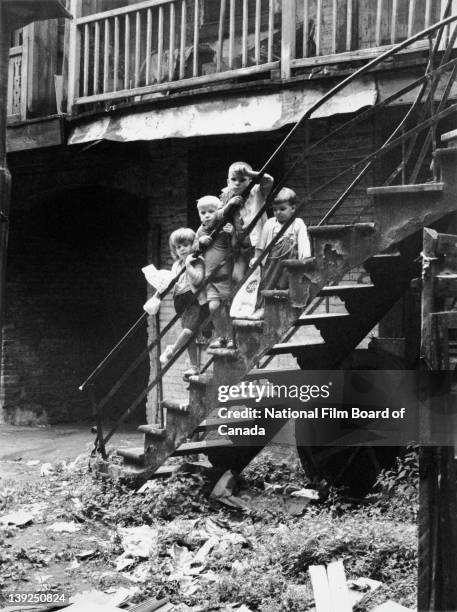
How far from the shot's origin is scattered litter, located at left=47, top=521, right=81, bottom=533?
5855mm

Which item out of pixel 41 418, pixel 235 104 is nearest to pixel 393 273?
pixel 235 104

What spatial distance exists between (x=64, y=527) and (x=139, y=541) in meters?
0.65

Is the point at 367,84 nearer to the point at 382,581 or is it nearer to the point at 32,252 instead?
the point at 382,581

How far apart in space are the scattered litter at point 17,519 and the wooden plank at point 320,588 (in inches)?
92.0

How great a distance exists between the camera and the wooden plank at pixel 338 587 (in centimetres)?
436

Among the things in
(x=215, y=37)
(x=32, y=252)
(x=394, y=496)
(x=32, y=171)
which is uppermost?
(x=215, y=37)

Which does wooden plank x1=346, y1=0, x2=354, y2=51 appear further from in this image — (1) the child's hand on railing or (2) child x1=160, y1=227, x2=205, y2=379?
(1) the child's hand on railing

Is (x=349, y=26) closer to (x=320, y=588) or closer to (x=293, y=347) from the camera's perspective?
(x=293, y=347)

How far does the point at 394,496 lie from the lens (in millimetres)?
6434

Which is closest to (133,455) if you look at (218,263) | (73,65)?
(218,263)

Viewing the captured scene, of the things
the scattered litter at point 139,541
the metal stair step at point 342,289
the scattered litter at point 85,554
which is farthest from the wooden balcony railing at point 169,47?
the scattered litter at point 85,554

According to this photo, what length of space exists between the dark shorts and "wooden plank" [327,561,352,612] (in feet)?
7.92

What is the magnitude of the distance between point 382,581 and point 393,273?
242cm

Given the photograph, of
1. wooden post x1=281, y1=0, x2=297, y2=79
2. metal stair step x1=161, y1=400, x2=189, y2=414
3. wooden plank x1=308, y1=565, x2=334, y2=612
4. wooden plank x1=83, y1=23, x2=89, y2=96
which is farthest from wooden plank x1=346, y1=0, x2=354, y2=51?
wooden plank x1=308, y1=565, x2=334, y2=612
